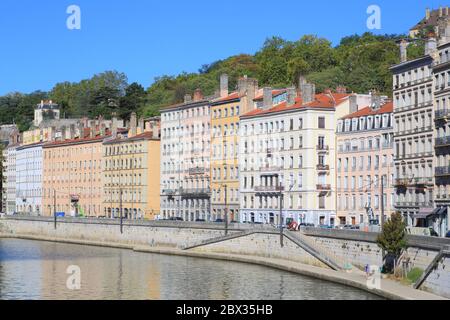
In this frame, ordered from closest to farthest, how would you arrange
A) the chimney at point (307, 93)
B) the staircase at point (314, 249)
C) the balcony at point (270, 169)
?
1. the staircase at point (314, 249)
2. the chimney at point (307, 93)
3. the balcony at point (270, 169)

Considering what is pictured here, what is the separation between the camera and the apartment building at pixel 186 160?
125188mm

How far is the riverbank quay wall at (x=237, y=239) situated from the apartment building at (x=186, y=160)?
12456 mm

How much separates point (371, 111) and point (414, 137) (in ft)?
39.0

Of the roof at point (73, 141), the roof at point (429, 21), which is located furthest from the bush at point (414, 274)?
the roof at point (429, 21)

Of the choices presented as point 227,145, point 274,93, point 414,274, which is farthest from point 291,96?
point 414,274

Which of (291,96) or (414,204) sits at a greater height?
(291,96)

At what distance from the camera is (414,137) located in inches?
3570

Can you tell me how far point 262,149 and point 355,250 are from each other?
4268 centimetres

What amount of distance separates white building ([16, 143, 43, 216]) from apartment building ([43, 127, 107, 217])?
2163 millimetres

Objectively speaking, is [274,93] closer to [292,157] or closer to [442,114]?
[292,157]

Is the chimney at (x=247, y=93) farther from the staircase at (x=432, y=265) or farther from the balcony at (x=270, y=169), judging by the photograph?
the staircase at (x=432, y=265)

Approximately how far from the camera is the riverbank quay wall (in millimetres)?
61531

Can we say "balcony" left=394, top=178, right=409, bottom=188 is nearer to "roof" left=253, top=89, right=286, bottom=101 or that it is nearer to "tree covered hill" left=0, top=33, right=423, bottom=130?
"roof" left=253, top=89, right=286, bottom=101
